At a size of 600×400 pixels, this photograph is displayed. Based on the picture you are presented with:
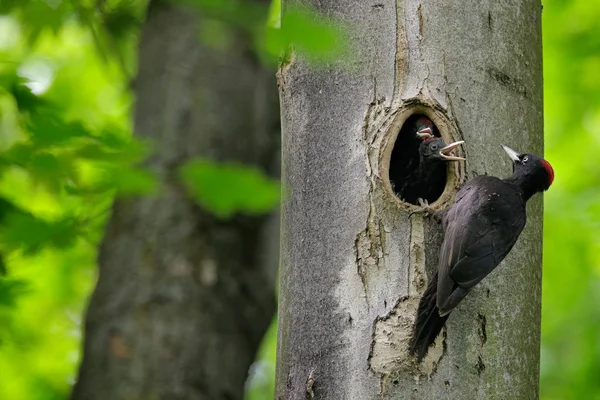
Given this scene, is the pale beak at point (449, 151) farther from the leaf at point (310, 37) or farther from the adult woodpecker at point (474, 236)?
the leaf at point (310, 37)

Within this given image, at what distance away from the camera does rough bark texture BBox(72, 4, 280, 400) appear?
477 cm

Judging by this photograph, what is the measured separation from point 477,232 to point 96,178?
228 cm

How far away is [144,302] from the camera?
485cm

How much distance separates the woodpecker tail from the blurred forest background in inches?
33.2

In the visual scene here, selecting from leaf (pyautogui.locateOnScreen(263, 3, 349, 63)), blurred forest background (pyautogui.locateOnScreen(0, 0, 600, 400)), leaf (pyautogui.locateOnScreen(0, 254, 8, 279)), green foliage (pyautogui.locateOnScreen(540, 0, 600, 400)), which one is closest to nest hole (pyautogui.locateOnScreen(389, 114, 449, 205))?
leaf (pyautogui.locateOnScreen(263, 3, 349, 63))

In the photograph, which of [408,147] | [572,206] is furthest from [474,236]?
[572,206]

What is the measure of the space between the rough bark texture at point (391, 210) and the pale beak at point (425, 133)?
248mm

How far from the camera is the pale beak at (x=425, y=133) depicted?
313 cm

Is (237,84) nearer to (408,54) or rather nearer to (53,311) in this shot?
(408,54)

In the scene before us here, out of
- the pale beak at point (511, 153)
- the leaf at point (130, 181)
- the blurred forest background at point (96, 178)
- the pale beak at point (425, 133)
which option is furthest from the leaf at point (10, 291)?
the pale beak at point (511, 153)

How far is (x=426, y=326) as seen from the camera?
8.26 feet

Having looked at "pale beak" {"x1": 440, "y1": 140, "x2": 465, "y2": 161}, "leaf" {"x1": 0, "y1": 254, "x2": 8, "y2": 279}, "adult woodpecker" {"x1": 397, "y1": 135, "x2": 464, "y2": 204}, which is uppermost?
"adult woodpecker" {"x1": 397, "y1": 135, "x2": 464, "y2": 204}

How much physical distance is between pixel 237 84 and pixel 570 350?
11.5 ft

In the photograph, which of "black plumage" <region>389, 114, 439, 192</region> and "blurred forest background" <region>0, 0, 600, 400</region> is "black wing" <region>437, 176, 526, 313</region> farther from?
"blurred forest background" <region>0, 0, 600, 400</region>
